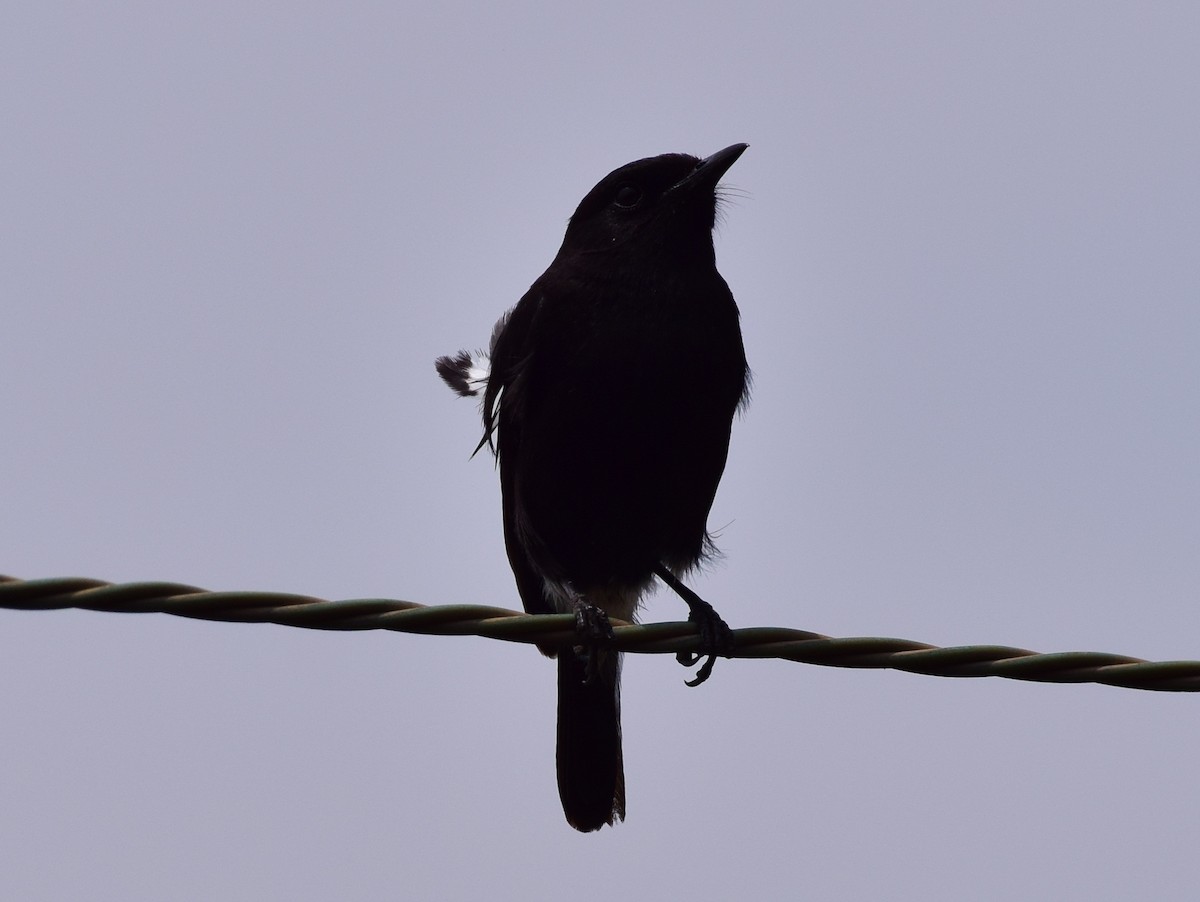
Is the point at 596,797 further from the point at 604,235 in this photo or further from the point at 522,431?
the point at 604,235

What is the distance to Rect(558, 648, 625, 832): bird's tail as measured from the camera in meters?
5.86

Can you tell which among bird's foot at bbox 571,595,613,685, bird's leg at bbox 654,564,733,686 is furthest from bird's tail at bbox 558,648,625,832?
bird's foot at bbox 571,595,613,685

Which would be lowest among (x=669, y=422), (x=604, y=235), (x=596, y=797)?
(x=596, y=797)

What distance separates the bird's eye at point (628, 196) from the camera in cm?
605

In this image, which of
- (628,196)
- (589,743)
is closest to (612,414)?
(628,196)

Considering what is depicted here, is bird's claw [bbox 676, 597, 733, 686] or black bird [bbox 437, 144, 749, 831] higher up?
black bird [bbox 437, 144, 749, 831]

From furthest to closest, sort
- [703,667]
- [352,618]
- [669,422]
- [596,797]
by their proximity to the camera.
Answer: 1. [596,797]
2. [669,422]
3. [703,667]
4. [352,618]

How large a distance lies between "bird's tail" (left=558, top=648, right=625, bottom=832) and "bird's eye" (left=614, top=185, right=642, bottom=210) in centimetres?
182

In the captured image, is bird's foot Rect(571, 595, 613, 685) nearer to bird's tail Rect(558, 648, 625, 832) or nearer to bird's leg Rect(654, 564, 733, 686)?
bird's leg Rect(654, 564, 733, 686)

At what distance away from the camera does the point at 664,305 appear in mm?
5578

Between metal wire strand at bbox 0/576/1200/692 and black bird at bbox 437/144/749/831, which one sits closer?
metal wire strand at bbox 0/576/1200/692

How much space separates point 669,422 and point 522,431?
638 mm

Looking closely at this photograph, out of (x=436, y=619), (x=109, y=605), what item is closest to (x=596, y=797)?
(x=436, y=619)

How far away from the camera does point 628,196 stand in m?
6.07
